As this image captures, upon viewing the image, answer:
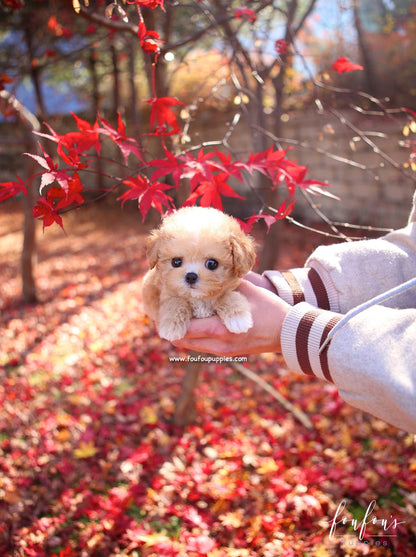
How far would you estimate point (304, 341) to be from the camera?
4.88ft

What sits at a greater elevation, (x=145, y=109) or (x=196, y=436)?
(x=145, y=109)

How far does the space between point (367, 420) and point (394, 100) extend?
6.44m

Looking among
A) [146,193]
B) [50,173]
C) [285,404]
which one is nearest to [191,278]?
[146,193]

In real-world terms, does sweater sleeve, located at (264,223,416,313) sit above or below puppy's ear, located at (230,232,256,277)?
below

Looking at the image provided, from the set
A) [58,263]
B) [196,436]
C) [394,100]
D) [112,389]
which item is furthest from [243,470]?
[394,100]

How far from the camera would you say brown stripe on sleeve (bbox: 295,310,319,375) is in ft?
4.88

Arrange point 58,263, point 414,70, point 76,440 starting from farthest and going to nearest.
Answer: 1. point 58,263
2. point 414,70
3. point 76,440

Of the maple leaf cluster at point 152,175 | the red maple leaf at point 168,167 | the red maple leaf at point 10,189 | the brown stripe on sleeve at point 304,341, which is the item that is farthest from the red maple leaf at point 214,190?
the red maple leaf at point 10,189

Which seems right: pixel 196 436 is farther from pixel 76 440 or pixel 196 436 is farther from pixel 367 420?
pixel 367 420

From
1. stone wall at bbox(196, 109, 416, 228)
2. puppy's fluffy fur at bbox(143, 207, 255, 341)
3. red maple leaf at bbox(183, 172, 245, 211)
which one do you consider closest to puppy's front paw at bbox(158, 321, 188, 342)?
puppy's fluffy fur at bbox(143, 207, 255, 341)

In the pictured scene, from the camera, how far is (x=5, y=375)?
450 cm

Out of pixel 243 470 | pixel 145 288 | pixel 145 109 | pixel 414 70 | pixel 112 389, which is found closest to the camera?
pixel 145 288

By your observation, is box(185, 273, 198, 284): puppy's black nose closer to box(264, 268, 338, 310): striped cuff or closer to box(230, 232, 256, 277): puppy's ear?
box(230, 232, 256, 277): puppy's ear

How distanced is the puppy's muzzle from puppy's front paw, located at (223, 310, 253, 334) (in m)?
0.20
